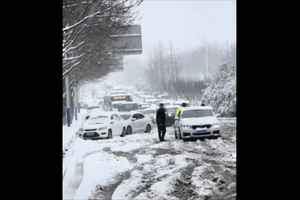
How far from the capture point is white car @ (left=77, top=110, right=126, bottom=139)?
14.8m

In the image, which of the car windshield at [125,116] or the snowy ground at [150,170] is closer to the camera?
the snowy ground at [150,170]

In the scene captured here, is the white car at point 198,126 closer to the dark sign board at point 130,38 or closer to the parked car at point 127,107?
the dark sign board at point 130,38

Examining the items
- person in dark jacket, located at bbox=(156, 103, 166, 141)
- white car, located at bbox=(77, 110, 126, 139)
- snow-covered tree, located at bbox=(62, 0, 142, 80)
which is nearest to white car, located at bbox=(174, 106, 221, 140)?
person in dark jacket, located at bbox=(156, 103, 166, 141)

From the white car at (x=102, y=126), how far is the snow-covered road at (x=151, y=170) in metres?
1.69

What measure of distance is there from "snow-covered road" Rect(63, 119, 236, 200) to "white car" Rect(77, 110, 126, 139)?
5.53ft

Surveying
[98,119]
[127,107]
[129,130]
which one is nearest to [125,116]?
[129,130]

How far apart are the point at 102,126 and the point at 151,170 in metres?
6.62

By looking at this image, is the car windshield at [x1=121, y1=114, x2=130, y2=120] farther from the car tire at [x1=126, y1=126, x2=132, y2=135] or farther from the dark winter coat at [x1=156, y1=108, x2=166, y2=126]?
the dark winter coat at [x1=156, y1=108, x2=166, y2=126]

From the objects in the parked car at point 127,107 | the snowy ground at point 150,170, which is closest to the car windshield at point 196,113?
the snowy ground at point 150,170

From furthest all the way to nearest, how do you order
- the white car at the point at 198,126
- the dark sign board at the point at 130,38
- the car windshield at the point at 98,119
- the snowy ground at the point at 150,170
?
the car windshield at the point at 98,119
the white car at the point at 198,126
the dark sign board at the point at 130,38
the snowy ground at the point at 150,170

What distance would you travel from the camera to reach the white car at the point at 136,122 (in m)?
15.9
